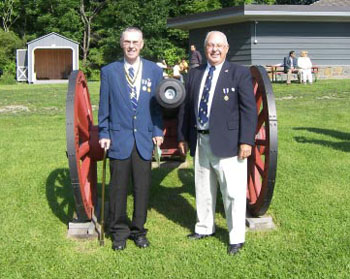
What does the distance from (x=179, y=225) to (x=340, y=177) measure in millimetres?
2287

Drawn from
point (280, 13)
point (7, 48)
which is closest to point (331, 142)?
point (280, 13)

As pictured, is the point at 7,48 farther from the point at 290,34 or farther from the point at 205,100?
the point at 205,100

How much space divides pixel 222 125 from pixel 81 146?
4.10ft

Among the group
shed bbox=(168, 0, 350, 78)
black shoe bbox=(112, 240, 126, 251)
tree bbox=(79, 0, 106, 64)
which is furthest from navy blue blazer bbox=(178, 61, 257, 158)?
tree bbox=(79, 0, 106, 64)

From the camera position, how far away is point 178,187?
5562 mm

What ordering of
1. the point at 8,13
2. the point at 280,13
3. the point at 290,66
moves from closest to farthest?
the point at 290,66
the point at 280,13
the point at 8,13

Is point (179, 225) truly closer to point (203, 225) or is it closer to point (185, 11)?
point (203, 225)

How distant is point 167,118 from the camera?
4.29 metres

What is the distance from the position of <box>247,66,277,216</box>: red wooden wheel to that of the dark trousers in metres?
0.94

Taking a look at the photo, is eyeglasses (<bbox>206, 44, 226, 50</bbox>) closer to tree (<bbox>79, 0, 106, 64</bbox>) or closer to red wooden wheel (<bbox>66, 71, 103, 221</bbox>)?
red wooden wheel (<bbox>66, 71, 103, 221</bbox>)

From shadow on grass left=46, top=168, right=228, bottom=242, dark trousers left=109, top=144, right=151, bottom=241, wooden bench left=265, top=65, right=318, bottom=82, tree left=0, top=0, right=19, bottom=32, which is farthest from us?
tree left=0, top=0, right=19, bottom=32

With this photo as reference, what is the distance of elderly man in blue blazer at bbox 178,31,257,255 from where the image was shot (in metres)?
3.61

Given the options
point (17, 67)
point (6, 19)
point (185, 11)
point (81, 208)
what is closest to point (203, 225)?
point (81, 208)

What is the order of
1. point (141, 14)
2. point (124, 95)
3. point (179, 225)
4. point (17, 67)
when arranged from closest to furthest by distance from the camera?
point (124, 95), point (179, 225), point (17, 67), point (141, 14)
